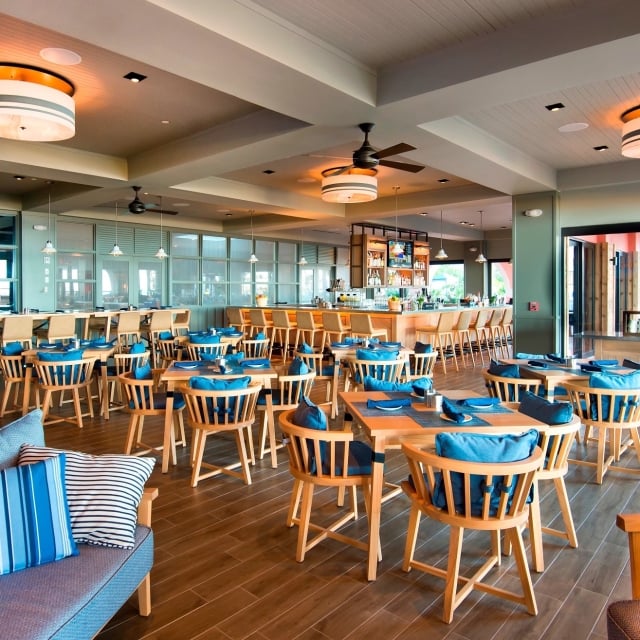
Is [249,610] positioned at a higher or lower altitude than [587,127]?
lower

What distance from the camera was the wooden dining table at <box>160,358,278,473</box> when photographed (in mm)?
4211

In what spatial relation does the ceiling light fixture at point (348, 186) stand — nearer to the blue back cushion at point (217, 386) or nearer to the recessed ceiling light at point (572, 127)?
the recessed ceiling light at point (572, 127)

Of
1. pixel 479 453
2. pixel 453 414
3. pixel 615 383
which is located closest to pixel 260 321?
pixel 615 383

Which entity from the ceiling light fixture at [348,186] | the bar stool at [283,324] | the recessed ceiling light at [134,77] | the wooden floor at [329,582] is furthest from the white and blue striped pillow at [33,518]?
Result: the bar stool at [283,324]

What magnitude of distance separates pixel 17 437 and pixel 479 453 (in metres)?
2.04

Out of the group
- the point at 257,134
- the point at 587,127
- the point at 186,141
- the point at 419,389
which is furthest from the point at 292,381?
the point at 587,127

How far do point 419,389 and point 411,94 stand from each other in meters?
2.25

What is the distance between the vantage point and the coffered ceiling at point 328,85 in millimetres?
3152

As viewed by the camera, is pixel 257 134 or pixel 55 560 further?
pixel 257 134

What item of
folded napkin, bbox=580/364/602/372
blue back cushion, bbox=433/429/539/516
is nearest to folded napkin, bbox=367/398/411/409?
blue back cushion, bbox=433/429/539/516

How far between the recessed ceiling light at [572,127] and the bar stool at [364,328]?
4.15 m

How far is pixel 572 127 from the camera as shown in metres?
5.53

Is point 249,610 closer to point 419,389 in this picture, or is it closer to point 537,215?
point 419,389

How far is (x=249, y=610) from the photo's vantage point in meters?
2.40
